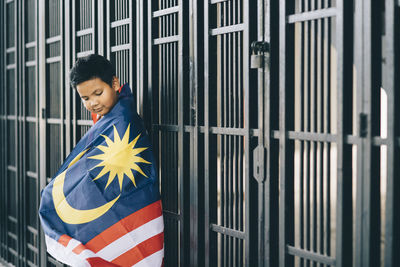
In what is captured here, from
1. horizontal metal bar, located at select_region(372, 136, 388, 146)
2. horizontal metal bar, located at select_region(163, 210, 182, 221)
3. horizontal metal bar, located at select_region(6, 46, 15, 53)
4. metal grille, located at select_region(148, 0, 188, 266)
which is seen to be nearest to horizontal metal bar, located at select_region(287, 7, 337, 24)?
horizontal metal bar, located at select_region(372, 136, 388, 146)

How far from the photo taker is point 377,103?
2.05m

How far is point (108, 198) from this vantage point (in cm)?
296

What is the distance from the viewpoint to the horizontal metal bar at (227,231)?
2680 millimetres

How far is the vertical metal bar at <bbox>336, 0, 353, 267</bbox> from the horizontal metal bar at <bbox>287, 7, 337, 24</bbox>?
0.19ft

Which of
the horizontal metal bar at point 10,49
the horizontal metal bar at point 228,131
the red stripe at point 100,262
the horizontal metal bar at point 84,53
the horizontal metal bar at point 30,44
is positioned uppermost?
the horizontal metal bar at point 10,49

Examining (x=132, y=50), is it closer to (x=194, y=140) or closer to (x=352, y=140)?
(x=194, y=140)

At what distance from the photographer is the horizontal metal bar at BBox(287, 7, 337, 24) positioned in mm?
2193

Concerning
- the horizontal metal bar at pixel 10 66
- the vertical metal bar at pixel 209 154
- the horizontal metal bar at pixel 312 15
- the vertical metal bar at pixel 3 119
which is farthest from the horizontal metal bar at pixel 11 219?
the horizontal metal bar at pixel 312 15

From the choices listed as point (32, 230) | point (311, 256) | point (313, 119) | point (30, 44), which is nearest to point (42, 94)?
point (30, 44)

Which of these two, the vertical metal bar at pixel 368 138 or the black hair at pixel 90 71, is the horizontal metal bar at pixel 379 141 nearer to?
the vertical metal bar at pixel 368 138

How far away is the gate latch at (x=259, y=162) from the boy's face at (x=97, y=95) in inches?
44.2

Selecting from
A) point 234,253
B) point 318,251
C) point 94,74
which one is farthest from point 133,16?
point 318,251

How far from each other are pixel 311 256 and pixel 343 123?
0.67 meters

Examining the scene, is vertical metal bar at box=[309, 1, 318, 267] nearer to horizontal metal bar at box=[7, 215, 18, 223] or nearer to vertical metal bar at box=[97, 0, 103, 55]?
vertical metal bar at box=[97, 0, 103, 55]
